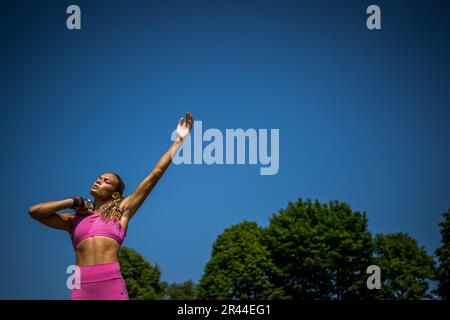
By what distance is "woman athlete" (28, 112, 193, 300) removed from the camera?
8.26 meters

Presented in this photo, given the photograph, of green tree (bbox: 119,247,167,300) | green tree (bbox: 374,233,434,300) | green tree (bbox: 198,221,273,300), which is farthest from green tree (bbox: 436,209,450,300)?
green tree (bbox: 119,247,167,300)

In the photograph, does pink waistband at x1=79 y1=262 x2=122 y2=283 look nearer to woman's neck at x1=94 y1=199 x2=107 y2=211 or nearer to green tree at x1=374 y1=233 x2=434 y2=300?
woman's neck at x1=94 y1=199 x2=107 y2=211

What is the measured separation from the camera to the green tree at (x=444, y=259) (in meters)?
53.1

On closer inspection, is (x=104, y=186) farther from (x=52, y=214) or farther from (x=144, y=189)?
(x=52, y=214)

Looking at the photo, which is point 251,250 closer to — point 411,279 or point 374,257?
point 374,257

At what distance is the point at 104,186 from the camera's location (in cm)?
891

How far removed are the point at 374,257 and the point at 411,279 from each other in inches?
428

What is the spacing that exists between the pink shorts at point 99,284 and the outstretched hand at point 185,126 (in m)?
2.51

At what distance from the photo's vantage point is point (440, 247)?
53625 millimetres

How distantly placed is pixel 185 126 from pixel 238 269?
51923 mm

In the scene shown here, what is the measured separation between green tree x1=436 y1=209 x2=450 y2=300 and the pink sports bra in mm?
50114

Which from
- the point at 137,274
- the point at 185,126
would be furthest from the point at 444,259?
the point at 185,126

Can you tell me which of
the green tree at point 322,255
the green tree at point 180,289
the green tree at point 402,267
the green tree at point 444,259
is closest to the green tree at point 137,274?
the green tree at point 322,255
